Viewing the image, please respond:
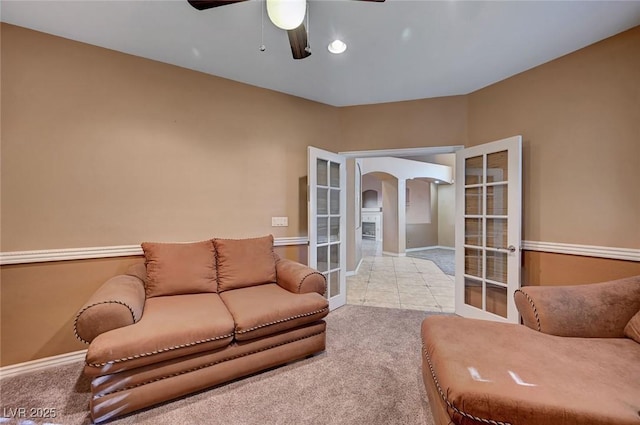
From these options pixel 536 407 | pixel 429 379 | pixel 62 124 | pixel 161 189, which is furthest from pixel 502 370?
pixel 62 124

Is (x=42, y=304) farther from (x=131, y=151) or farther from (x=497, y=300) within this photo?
(x=497, y=300)

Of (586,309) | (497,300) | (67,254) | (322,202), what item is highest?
(322,202)

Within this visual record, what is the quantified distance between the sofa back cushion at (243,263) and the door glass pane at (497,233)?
231 centimetres

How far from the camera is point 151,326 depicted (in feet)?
5.44

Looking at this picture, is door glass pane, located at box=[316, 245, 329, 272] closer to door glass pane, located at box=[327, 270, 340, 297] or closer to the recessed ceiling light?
door glass pane, located at box=[327, 270, 340, 297]

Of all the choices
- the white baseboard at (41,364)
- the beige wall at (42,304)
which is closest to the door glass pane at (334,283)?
the beige wall at (42,304)

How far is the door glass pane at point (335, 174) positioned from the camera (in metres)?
3.39

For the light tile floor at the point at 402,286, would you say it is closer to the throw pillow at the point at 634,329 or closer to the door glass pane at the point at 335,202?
the door glass pane at the point at 335,202

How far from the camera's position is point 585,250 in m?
2.28

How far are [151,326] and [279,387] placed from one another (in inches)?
37.2

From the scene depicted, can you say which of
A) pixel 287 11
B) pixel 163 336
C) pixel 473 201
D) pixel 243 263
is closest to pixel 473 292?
pixel 473 201

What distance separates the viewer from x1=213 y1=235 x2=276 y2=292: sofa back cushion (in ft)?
7.98

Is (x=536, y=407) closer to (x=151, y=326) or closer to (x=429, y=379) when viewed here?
(x=429, y=379)

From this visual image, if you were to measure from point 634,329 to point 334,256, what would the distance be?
250 cm
